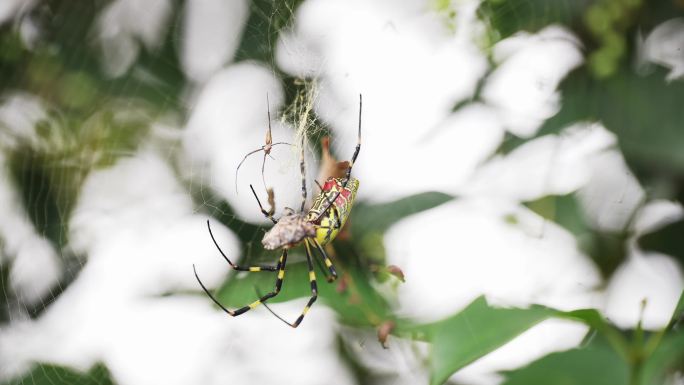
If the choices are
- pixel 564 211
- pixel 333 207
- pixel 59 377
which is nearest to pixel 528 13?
pixel 564 211

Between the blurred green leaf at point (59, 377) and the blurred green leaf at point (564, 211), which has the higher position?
the blurred green leaf at point (564, 211)

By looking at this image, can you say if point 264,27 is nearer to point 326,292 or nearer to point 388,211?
point 388,211

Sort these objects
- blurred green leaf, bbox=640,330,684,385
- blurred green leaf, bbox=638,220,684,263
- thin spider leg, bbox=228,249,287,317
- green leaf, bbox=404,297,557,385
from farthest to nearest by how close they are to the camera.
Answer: blurred green leaf, bbox=638,220,684,263 < thin spider leg, bbox=228,249,287,317 < blurred green leaf, bbox=640,330,684,385 < green leaf, bbox=404,297,557,385

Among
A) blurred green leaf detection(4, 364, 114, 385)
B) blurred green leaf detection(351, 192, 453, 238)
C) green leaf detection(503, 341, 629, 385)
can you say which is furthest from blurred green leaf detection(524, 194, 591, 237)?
blurred green leaf detection(4, 364, 114, 385)

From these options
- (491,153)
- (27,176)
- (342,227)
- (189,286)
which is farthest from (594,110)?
(27,176)

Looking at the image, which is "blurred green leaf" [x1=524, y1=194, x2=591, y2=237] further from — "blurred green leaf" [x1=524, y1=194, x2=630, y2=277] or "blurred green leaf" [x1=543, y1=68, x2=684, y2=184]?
"blurred green leaf" [x1=543, y1=68, x2=684, y2=184]

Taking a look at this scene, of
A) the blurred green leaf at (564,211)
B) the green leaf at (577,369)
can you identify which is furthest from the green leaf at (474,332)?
the blurred green leaf at (564,211)

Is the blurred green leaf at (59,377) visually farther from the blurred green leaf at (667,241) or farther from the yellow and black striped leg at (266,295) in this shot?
the blurred green leaf at (667,241)
